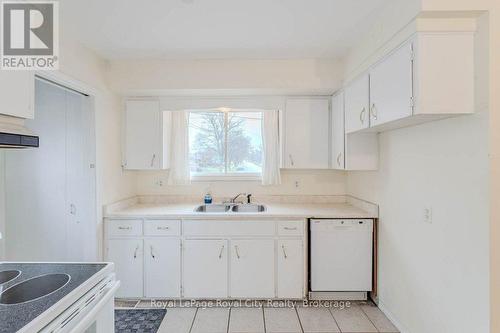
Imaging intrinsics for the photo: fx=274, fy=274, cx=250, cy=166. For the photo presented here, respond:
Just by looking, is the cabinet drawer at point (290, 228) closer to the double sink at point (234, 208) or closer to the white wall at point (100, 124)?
the double sink at point (234, 208)

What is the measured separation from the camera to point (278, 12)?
1.96 meters

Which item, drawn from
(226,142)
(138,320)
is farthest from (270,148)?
(138,320)

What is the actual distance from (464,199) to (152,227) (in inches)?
97.8

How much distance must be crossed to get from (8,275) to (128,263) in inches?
53.6

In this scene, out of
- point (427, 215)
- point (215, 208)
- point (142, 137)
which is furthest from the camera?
point (215, 208)

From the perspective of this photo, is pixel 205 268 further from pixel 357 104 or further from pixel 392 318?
pixel 357 104

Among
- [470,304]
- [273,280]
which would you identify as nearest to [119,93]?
[273,280]

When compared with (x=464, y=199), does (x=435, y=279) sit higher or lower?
lower

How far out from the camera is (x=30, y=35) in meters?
1.85

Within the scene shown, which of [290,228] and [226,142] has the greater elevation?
[226,142]

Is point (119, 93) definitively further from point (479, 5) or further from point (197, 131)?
point (479, 5)

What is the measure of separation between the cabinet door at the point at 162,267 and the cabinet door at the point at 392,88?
6.91 feet

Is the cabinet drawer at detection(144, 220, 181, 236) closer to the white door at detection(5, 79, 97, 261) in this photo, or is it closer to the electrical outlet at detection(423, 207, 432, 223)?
the white door at detection(5, 79, 97, 261)

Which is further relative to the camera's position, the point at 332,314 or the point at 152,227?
the point at 152,227
